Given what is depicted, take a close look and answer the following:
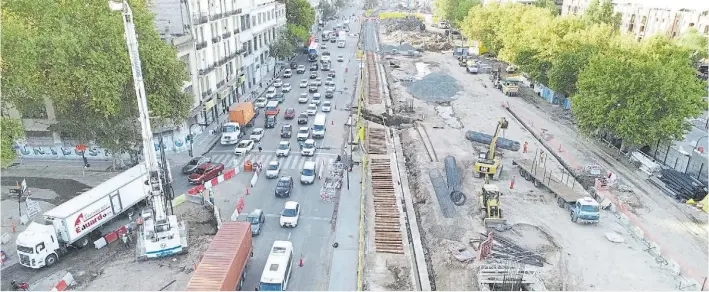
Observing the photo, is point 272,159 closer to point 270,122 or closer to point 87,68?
point 270,122

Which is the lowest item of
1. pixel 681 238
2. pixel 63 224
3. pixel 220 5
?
pixel 681 238

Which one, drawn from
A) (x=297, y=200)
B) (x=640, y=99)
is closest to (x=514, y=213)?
(x=297, y=200)

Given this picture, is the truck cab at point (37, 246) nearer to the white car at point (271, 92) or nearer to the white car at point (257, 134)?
the white car at point (257, 134)

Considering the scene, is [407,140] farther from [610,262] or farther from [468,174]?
[610,262]

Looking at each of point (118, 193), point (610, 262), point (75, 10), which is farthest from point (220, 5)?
point (610, 262)

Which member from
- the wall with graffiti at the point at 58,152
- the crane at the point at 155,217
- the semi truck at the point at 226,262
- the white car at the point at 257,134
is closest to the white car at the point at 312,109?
the white car at the point at 257,134

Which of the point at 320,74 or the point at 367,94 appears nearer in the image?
the point at 367,94
